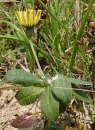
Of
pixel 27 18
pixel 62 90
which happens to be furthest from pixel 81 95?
pixel 27 18

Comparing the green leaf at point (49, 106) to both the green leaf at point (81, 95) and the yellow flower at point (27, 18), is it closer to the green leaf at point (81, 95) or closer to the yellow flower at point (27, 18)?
the green leaf at point (81, 95)

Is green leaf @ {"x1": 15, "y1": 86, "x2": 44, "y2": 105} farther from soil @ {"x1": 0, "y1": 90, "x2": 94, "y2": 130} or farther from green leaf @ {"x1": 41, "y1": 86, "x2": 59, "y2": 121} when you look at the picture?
soil @ {"x1": 0, "y1": 90, "x2": 94, "y2": 130}

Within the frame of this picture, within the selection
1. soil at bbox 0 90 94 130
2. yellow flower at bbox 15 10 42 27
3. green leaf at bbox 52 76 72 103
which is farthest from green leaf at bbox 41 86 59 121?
yellow flower at bbox 15 10 42 27

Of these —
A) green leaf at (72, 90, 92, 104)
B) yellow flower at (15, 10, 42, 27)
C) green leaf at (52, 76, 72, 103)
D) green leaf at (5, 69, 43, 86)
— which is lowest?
green leaf at (72, 90, 92, 104)

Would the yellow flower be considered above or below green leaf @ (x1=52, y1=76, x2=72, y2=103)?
above

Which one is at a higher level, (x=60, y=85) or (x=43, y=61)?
(x=60, y=85)

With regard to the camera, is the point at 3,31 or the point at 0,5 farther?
the point at 3,31

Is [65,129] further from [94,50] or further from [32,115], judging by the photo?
[94,50]

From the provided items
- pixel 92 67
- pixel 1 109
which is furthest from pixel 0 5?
pixel 92 67
